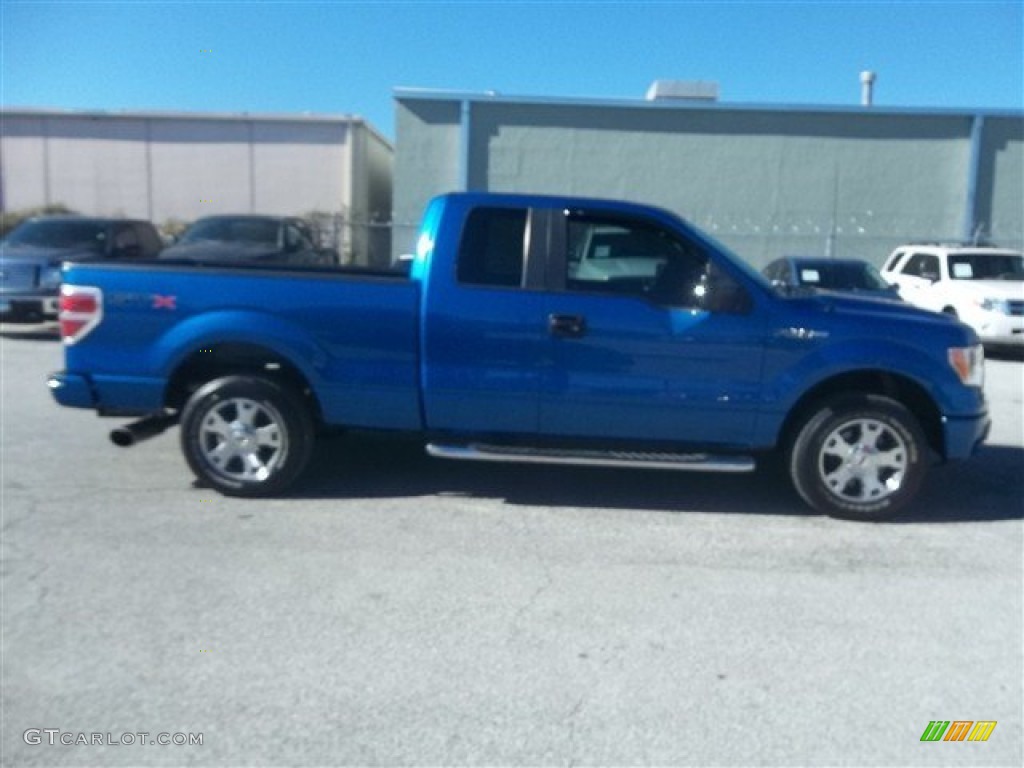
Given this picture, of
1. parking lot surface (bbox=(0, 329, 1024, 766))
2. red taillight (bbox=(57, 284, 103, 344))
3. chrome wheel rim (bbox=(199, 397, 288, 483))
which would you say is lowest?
parking lot surface (bbox=(0, 329, 1024, 766))

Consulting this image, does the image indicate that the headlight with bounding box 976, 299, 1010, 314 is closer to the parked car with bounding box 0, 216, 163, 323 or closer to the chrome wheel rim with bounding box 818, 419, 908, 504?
the chrome wheel rim with bounding box 818, 419, 908, 504

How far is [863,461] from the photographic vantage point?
5793mm

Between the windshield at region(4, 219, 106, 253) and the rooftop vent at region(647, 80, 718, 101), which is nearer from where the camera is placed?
the windshield at region(4, 219, 106, 253)

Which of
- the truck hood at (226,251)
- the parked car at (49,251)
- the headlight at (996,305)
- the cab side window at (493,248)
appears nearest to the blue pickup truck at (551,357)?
the cab side window at (493,248)

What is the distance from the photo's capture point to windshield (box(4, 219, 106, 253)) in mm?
14477

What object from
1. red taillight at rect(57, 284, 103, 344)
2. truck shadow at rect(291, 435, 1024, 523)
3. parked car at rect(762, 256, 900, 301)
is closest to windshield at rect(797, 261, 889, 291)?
parked car at rect(762, 256, 900, 301)

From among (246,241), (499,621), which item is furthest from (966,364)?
(246,241)

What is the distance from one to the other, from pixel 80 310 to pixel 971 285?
1277 centimetres

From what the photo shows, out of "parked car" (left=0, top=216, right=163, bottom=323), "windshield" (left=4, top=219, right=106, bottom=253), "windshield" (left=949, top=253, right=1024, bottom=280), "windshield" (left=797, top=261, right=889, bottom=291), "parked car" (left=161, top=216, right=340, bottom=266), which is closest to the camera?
"parked car" (left=0, top=216, right=163, bottom=323)

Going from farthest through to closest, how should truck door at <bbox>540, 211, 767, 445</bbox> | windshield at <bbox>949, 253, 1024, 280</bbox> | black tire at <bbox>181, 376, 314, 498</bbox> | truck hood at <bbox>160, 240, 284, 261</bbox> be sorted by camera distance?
windshield at <bbox>949, 253, 1024, 280</bbox> → truck hood at <bbox>160, 240, 284, 261</bbox> → black tire at <bbox>181, 376, 314, 498</bbox> → truck door at <bbox>540, 211, 767, 445</bbox>

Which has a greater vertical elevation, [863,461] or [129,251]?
[129,251]

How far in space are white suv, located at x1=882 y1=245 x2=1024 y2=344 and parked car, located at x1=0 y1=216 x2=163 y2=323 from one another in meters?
11.7

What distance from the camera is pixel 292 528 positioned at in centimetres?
554

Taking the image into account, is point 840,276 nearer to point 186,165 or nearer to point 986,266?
point 986,266
